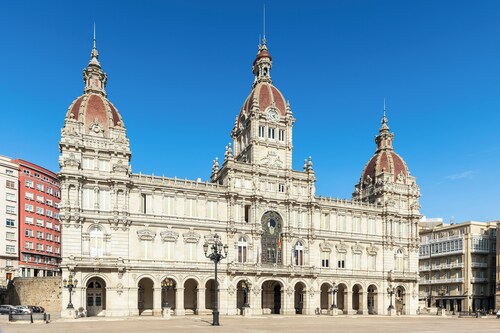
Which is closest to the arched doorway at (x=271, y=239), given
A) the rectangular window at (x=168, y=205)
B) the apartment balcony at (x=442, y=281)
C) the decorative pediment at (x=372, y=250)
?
the rectangular window at (x=168, y=205)

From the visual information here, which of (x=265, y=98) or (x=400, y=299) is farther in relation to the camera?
(x=400, y=299)

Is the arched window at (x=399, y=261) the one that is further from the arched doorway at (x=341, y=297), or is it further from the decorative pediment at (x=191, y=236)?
the decorative pediment at (x=191, y=236)

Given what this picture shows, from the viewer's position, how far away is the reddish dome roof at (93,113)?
68.4 metres

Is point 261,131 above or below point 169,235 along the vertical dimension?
above

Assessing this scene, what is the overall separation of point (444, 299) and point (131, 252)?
7726 centimetres

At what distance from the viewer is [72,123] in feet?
220

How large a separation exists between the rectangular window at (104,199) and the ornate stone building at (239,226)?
0.14 meters

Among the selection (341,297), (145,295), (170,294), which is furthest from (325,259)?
(145,295)

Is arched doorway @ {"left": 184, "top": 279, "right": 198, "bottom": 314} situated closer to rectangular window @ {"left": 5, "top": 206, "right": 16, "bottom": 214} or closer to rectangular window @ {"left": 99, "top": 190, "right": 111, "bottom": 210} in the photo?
rectangular window @ {"left": 99, "top": 190, "right": 111, "bottom": 210}

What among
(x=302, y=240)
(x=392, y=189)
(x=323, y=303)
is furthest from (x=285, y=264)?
(x=392, y=189)

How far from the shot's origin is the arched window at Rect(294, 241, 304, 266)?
258 feet

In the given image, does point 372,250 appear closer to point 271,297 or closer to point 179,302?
point 271,297

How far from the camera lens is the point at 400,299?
86.9 meters

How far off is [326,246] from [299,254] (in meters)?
5.31
